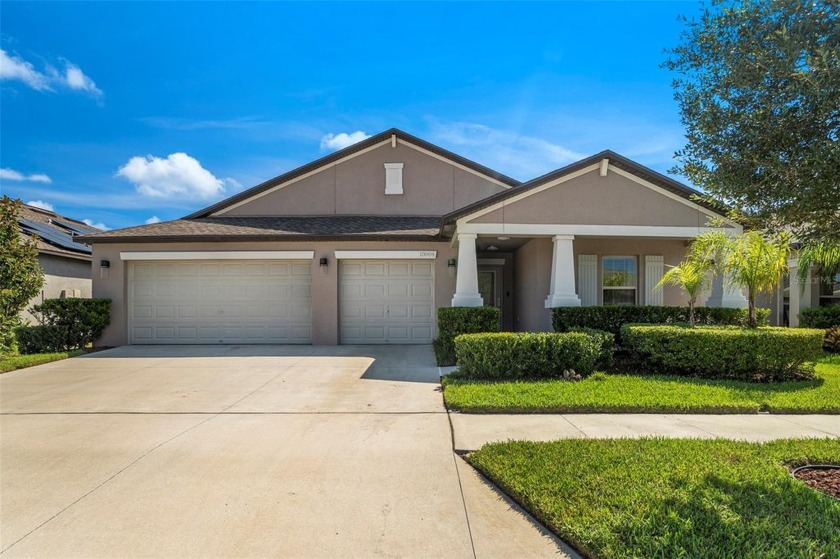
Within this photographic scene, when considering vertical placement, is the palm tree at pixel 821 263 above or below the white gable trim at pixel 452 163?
below

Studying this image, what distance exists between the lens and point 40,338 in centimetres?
1117

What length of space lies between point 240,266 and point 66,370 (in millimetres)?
4863

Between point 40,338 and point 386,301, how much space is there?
363 inches

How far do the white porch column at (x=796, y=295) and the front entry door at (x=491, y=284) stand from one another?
8866 millimetres

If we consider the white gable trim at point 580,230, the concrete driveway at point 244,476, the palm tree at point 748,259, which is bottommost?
the concrete driveway at point 244,476

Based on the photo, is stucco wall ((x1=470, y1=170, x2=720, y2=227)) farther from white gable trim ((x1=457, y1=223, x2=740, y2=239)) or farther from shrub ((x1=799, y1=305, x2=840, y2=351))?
shrub ((x1=799, y1=305, x2=840, y2=351))

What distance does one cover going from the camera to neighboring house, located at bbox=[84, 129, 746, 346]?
1001cm

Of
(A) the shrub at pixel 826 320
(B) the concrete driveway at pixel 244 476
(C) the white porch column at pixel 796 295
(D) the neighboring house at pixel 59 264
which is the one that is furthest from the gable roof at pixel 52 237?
(C) the white porch column at pixel 796 295

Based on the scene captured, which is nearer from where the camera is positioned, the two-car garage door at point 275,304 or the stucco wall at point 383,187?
the two-car garage door at point 275,304

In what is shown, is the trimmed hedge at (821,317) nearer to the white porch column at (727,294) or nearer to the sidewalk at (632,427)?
the white porch column at (727,294)

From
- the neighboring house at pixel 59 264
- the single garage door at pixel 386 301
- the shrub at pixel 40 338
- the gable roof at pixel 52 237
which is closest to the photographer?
the shrub at pixel 40 338

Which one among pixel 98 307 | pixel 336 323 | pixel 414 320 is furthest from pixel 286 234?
pixel 98 307

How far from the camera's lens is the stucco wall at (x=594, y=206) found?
9.96 metres

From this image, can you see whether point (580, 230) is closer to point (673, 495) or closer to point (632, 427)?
point (632, 427)
